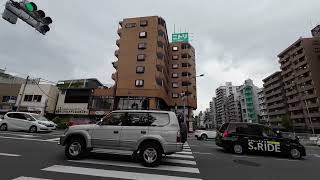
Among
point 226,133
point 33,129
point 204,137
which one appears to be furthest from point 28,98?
point 226,133

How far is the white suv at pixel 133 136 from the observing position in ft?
24.4

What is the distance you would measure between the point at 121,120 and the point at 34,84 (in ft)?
150

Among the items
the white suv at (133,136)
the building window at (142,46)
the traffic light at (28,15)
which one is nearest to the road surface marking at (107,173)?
the white suv at (133,136)

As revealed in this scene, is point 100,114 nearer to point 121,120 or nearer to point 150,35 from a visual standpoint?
point 150,35

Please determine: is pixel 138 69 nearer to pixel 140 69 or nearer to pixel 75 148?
pixel 140 69

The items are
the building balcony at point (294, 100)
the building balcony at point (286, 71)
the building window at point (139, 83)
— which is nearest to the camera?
the building window at point (139, 83)

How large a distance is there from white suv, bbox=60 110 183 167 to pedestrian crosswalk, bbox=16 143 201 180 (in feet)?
1.44

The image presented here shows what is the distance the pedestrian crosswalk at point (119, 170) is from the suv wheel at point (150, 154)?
0.20 metres

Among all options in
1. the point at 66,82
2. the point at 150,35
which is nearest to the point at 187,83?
the point at 150,35

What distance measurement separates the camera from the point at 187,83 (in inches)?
2052

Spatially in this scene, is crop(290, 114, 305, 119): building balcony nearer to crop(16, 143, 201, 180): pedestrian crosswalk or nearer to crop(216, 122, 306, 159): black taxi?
crop(216, 122, 306, 159): black taxi

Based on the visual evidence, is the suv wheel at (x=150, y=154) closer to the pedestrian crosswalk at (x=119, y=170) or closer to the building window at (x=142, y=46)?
the pedestrian crosswalk at (x=119, y=170)

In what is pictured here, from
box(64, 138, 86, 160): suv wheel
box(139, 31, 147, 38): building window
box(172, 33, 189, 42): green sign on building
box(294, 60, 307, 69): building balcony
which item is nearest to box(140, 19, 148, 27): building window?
box(139, 31, 147, 38): building window

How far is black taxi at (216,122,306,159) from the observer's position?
1177 cm
